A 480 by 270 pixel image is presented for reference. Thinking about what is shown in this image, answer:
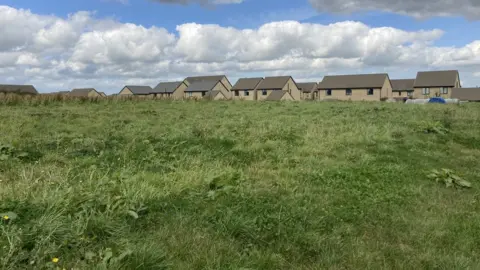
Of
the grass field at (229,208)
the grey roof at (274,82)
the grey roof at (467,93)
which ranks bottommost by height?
the grass field at (229,208)

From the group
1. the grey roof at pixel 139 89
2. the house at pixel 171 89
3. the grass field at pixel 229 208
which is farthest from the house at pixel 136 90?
the grass field at pixel 229 208

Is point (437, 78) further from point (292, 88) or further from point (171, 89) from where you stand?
point (171, 89)

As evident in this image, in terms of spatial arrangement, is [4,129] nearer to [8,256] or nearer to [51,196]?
[51,196]

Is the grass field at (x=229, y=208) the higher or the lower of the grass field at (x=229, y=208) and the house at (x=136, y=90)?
the lower

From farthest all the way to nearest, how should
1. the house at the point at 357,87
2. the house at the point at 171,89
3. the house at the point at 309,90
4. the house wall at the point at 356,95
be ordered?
the house at the point at 309,90, the house at the point at 171,89, the house at the point at 357,87, the house wall at the point at 356,95

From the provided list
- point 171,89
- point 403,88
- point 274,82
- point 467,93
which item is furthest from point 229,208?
point 403,88

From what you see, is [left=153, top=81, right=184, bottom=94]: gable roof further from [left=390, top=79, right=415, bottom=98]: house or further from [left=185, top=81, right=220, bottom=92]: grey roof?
[left=390, top=79, right=415, bottom=98]: house

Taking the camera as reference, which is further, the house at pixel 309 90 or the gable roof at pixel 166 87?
the house at pixel 309 90

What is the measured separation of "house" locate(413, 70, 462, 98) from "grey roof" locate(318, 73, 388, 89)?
29.2ft

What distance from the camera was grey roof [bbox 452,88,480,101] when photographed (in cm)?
7131

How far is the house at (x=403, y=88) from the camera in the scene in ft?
290

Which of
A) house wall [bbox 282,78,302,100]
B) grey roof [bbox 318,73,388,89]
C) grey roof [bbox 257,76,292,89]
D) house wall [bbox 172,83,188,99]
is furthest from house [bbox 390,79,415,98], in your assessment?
house wall [bbox 172,83,188,99]

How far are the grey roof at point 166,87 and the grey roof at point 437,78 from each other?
189 feet

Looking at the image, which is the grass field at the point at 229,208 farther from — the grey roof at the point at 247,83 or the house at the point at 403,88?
the house at the point at 403,88
